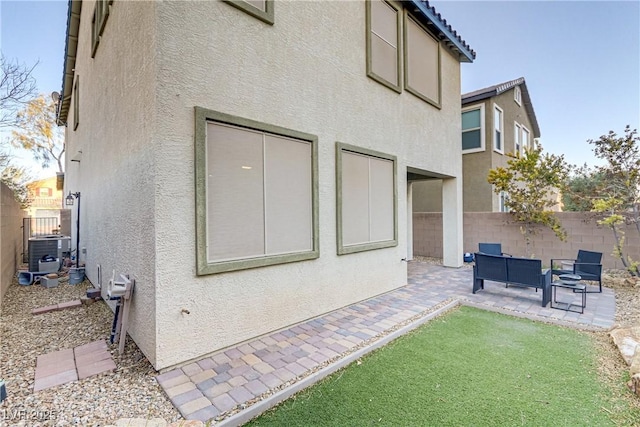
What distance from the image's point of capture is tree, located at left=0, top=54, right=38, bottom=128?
9898 mm

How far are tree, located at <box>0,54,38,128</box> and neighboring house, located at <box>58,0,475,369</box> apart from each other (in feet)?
14.0

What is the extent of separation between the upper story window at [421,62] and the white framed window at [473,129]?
588cm

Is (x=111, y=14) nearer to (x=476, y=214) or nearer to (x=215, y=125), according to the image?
(x=215, y=125)

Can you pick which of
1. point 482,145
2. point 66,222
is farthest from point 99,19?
point 482,145

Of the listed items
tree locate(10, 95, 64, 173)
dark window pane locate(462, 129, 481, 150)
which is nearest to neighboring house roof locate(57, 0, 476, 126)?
dark window pane locate(462, 129, 481, 150)

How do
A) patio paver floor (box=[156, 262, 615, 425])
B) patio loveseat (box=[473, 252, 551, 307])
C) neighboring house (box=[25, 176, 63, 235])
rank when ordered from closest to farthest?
patio paver floor (box=[156, 262, 615, 425])
patio loveseat (box=[473, 252, 551, 307])
neighboring house (box=[25, 176, 63, 235])

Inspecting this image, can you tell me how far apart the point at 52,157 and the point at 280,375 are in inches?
1350

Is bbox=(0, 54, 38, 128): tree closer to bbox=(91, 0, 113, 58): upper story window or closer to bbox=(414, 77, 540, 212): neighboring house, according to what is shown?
bbox=(91, 0, 113, 58): upper story window

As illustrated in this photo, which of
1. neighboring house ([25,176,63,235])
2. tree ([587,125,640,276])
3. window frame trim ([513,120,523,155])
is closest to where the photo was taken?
tree ([587,125,640,276])

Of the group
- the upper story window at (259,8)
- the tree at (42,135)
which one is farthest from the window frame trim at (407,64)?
the tree at (42,135)

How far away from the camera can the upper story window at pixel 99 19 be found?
6.03 meters

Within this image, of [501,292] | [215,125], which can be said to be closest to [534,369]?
[501,292]

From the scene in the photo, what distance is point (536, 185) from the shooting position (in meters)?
9.99

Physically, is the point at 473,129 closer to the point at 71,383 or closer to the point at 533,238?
the point at 533,238
